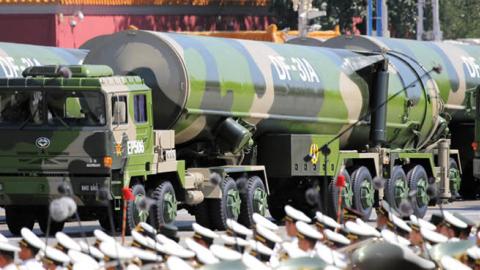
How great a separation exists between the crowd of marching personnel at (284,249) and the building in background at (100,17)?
121ft

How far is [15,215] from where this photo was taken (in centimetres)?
2675

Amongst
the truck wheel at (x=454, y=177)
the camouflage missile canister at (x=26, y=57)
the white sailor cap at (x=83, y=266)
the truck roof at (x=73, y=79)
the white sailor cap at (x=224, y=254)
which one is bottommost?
the truck wheel at (x=454, y=177)

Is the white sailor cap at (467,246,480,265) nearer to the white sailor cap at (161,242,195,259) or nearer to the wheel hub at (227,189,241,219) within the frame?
the white sailor cap at (161,242,195,259)

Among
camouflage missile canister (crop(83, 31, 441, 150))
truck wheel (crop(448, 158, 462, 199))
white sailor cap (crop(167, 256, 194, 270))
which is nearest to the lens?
white sailor cap (crop(167, 256, 194, 270))

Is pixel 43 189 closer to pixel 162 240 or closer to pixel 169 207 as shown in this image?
pixel 169 207

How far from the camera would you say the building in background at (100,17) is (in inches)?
2217

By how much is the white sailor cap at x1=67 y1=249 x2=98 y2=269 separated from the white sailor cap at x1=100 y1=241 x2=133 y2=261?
0.12m

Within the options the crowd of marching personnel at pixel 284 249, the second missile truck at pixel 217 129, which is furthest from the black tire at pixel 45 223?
the crowd of marching personnel at pixel 284 249

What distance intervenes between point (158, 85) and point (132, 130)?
4.78 ft

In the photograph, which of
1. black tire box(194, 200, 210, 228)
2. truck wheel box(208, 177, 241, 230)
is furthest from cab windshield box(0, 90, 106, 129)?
black tire box(194, 200, 210, 228)

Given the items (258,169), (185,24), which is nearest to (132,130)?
(258,169)

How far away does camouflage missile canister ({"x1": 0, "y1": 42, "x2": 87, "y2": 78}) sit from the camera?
31983mm

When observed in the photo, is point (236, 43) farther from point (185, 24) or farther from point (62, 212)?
point (185, 24)

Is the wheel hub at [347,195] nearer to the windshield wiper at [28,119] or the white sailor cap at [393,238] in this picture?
the windshield wiper at [28,119]
